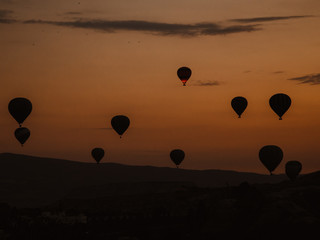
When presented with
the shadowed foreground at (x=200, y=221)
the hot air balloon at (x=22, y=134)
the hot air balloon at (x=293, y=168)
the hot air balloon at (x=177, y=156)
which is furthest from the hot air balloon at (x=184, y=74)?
the hot air balloon at (x=293, y=168)

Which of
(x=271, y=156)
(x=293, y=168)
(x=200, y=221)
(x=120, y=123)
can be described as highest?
(x=293, y=168)

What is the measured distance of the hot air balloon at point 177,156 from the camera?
344ft

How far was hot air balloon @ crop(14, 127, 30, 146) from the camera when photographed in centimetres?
9488

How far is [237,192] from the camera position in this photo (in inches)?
2842

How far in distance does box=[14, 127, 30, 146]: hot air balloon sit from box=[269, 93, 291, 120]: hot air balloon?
35.4 m

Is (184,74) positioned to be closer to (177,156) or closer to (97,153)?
(177,156)

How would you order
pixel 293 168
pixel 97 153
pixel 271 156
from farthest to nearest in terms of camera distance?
pixel 97 153, pixel 293 168, pixel 271 156

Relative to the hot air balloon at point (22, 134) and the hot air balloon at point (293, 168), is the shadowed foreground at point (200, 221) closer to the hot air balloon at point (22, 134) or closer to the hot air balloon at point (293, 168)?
the hot air balloon at point (22, 134)

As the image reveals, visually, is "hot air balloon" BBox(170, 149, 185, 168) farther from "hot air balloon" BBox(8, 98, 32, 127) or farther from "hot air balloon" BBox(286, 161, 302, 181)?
"hot air balloon" BBox(8, 98, 32, 127)

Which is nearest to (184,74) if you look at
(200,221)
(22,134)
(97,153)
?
(22,134)

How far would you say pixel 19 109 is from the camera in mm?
80562

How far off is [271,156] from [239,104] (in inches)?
335

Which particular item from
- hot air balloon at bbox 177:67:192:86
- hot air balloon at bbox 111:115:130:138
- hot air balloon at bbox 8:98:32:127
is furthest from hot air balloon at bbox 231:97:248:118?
hot air balloon at bbox 8:98:32:127

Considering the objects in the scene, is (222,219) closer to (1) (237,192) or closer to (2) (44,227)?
(1) (237,192)
